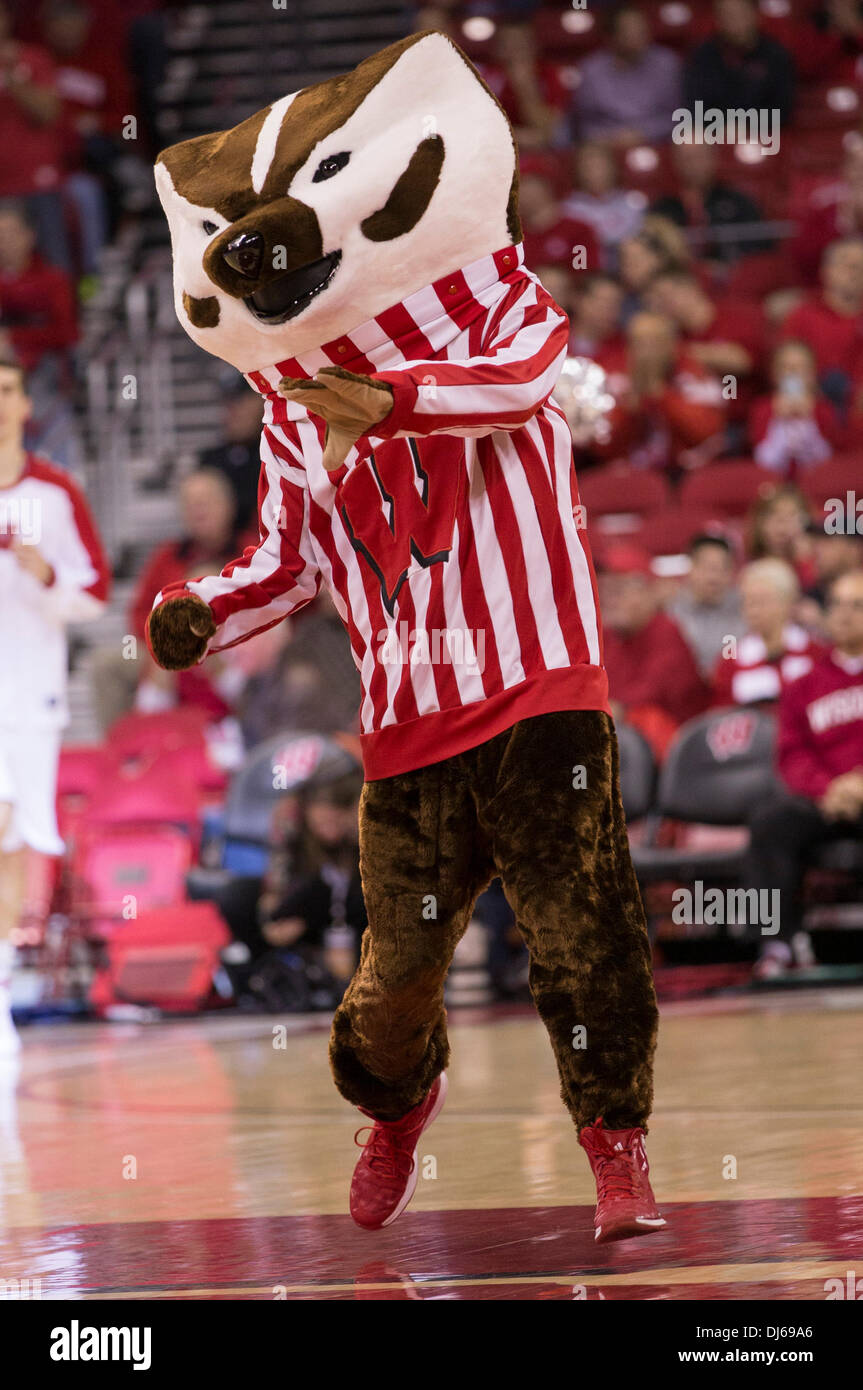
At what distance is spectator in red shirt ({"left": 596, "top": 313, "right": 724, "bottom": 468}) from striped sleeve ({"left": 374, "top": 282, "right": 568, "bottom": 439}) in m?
6.18

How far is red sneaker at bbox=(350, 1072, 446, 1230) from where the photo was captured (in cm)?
296

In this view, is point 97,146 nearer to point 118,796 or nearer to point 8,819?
point 118,796

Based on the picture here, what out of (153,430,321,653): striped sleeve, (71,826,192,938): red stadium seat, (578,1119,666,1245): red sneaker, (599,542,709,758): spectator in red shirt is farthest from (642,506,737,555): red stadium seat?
(578,1119,666,1245): red sneaker

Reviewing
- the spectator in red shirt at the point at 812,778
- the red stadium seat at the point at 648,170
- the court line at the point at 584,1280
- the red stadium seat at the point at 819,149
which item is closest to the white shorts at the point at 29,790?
the spectator in red shirt at the point at 812,778

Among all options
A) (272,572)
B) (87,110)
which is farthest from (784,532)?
(87,110)

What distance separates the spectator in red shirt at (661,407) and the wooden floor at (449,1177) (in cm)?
372

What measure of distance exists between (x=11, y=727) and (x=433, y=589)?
12.8 feet

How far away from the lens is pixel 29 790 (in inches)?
253

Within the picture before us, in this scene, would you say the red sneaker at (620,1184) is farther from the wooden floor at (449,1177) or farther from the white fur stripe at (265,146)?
the white fur stripe at (265,146)

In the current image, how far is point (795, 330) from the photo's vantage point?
9.24 meters

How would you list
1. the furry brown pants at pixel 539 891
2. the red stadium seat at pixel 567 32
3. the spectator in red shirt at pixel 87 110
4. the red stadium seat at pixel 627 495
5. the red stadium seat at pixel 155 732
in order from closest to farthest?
1. the furry brown pants at pixel 539 891
2. the red stadium seat at pixel 155 732
3. the red stadium seat at pixel 627 495
4. the spectator in red shirt at pixel 87 110
5. the red stadium seat at pixel 567 32

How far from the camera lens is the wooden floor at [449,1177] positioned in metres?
2.58

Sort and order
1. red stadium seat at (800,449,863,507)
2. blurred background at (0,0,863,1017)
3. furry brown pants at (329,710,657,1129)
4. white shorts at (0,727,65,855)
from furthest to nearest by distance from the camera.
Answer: red stadium seat at (800,449,863,507)
blurred background at (0,0,863,1017)
white shorts at (0,727,65,855)
furry brown pants at (329,710,657,1129)

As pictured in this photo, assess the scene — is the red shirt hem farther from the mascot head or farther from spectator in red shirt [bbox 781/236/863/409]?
spectator in red shirt [bbox 781/236/863/409]
